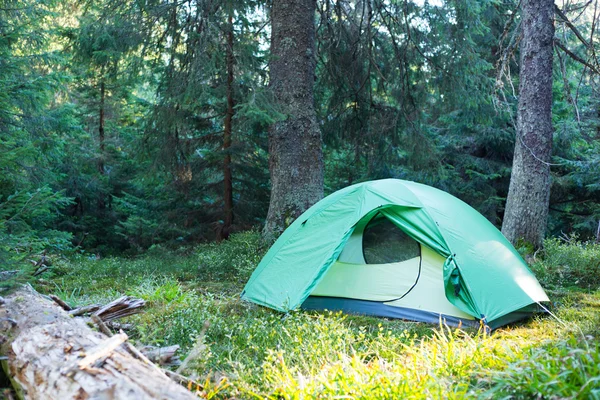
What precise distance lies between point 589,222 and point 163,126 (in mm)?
10538

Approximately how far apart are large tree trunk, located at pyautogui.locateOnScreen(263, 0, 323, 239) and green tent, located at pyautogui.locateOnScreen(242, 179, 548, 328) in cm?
219

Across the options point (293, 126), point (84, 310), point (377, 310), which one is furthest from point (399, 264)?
point (293, 126)

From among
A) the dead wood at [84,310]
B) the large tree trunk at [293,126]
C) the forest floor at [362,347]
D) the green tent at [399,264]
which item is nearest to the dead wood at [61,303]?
the dead wood at [84,310]

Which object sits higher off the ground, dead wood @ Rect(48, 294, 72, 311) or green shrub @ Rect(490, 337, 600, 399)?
green shrub @ Rect(490, 337, 600, 399)

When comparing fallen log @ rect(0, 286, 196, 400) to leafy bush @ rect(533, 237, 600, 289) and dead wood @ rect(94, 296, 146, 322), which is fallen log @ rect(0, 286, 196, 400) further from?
leafy bush @ rect(533, 237, 600, 289)

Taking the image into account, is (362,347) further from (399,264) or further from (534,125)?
(534,125)

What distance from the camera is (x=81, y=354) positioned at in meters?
2.68

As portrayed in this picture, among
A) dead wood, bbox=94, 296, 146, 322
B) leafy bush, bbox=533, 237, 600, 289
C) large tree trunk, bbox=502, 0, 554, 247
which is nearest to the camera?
dead wood, bbox=94, 296, 146, 322

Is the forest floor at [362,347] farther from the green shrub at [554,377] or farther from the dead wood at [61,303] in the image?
the dead wood at [61,303]

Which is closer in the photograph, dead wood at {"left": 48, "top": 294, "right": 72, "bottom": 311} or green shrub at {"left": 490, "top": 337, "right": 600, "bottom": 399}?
green shrub at {"left": 490, "top": 337, "right": 600, "bottom": 399}

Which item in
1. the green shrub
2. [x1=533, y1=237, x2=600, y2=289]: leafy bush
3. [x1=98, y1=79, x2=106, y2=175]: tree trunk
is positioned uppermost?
[x1=98, y1=79, x2=106, y2=175]: tree trunk

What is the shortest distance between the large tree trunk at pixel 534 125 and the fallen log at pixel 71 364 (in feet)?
22.5

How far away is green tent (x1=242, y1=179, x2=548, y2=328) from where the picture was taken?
4910 mm

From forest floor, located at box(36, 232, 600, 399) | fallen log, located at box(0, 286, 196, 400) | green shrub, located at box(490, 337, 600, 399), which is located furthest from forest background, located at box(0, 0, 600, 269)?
green shrub, located at box(490, 337, 600, 399)
